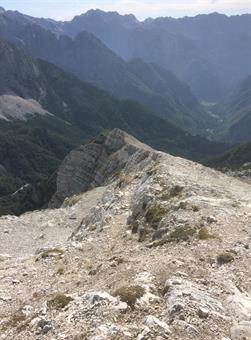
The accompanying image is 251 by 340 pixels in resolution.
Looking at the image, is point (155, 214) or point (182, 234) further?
point (155, 214)

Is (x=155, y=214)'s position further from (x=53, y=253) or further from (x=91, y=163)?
(x=91, y=163)

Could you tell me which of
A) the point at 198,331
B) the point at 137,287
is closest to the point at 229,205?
the point at 137,287

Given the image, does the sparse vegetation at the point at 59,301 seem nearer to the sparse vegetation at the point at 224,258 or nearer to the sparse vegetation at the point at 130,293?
the sparse vegetation at the point at 130,293

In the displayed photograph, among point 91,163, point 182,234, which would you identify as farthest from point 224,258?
point 91,163

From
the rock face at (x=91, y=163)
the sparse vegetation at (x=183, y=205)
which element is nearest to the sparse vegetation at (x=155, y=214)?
the sparse vegetation at (x=183, y=205)

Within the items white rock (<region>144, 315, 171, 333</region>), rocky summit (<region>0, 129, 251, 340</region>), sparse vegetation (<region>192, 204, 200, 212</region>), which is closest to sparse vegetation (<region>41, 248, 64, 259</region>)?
rocky summit (<region>0, 129, 251, 340</region>)

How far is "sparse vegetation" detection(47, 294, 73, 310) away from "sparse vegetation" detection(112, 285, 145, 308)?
2281mm

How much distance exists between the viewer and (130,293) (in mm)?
21062

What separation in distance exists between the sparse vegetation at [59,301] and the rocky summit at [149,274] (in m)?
0.05

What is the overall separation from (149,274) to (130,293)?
101 inches

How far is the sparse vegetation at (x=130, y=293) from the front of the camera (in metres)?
20.6

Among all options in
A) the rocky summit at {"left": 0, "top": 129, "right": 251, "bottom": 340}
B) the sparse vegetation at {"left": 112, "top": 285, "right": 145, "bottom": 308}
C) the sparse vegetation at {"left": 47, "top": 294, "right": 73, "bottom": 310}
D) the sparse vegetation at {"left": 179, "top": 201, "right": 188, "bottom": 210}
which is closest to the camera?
the rocky summit at {"left": 0, "top": 129, "right": 251, "bottom": 340}

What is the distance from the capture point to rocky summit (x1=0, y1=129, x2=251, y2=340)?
1947cm

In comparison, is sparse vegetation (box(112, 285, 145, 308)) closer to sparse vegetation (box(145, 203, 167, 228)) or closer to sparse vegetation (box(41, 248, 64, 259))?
sparse vegetation (box(145, 203, 167, 228))
